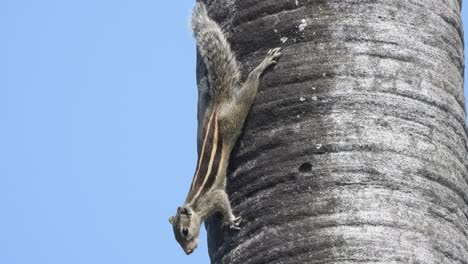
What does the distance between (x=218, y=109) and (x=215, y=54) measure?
0.36 meters

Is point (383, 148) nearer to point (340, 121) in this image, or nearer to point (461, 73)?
point (340, 121)

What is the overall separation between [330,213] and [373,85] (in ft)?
2.11

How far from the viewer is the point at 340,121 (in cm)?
534

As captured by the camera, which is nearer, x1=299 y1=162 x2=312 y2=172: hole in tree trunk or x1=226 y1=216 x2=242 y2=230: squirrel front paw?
x1=299 y1=162 x2=312 y2=172: hole in tree trunk

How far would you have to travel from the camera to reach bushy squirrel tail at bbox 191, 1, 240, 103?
5.91 meters

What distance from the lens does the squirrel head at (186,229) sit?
287 inches

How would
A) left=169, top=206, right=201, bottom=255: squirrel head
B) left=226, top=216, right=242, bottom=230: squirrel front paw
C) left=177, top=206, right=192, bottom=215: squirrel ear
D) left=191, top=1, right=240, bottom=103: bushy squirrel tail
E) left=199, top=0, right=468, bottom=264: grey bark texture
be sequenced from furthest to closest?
left=169, top=206, right=201, bottom=255: squirrel head → left=177, top=206, right=192, bottom=215: squirrel ear → left=191, top=1, right=240, bottom=103: bushy squirrel tail → left=226, top=216, right=242, bottom=230: squirrel front paw → left=199, top=0, right=468, bottom=264: grey bark texture

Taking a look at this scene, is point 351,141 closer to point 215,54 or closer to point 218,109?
point 215,54

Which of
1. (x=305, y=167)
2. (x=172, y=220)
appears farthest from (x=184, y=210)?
(x=305, y=167)

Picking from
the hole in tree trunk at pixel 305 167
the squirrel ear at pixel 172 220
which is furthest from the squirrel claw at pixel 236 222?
the squirrel ear at pixel 172 220

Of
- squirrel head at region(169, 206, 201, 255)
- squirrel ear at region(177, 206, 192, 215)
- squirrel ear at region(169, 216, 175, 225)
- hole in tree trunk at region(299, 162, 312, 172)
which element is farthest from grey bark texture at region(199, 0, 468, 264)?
squirrel ear at region(169, 216, 175, 225)

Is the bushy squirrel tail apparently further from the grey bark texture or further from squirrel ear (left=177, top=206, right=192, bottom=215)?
squirrel ear (left=177, top=206, right=192, bottom=215)

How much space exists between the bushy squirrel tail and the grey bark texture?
9cm

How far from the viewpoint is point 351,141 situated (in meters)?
5.27
